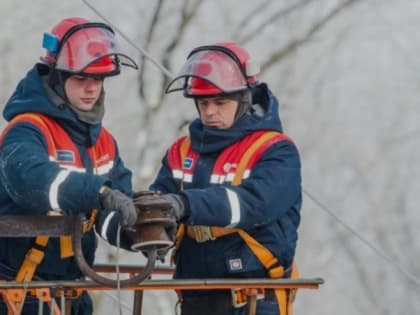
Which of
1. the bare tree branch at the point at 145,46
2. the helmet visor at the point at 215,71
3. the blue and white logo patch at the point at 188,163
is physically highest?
the bare tree branch at the point at 145,46

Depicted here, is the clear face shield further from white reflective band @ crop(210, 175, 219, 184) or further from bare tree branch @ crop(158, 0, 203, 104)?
bare tree branch @ crop(158, 0, 203, 104)

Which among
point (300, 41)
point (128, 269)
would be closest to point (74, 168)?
point (128, 269)

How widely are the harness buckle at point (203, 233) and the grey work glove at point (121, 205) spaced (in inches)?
32.9

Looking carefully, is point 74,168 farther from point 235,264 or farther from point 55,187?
point 235,264

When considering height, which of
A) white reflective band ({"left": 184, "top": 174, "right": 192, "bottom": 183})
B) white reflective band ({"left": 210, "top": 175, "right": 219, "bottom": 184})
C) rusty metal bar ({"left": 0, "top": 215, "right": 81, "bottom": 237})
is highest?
white reflective band ({"left": 184, "top": 174, "right": 192, "bottom": 183})

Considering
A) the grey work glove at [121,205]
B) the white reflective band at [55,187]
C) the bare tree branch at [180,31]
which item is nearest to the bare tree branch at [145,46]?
the bare tree branch at [180,31]

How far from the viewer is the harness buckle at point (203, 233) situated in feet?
25.2

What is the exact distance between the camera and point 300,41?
16781mm

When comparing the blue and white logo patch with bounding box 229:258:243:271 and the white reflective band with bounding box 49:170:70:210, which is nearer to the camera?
the white reflective band with bounding box 49:170:70:210

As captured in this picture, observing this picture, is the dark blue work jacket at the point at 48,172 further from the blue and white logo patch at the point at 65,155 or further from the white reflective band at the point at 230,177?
the white reflective band at the point at 230,177

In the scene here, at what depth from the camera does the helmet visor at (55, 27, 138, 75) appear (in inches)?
297

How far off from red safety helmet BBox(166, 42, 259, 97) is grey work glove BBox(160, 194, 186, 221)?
689 millimetres

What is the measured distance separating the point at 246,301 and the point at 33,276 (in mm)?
948

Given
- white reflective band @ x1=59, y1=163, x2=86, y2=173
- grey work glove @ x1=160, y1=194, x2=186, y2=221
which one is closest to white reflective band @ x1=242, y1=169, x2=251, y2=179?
grey work glove @ x1=160, y1=194, x2=186, y2=221
